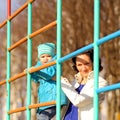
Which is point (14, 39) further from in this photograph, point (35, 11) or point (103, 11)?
point (103, 11)

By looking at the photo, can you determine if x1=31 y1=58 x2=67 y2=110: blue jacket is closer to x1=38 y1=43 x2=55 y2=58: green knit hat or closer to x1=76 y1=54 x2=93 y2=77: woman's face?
x1=38 y1=43 x2=55 y2=58: green knit hat

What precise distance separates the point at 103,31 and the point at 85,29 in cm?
40

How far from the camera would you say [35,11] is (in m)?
10.8

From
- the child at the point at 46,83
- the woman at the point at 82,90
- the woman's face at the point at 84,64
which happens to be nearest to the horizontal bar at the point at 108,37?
the woman at the point at 82,90

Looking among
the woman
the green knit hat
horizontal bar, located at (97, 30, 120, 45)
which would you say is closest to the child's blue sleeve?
the green knit hat

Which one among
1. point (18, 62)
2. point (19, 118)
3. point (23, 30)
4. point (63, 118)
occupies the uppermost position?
point (23, 30)

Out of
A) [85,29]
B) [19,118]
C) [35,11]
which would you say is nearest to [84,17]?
[85,29]

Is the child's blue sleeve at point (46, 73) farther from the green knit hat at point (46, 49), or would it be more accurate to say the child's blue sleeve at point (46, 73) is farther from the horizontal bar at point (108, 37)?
the horizontal bar at point (108, 37)

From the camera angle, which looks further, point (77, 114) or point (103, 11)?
point (103, 11)

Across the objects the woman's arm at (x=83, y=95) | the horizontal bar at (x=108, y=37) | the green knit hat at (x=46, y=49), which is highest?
the green knit hat at (x=46, y=49)

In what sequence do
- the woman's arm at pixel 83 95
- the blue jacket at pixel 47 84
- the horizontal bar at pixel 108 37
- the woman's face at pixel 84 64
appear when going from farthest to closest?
the blue jacket at pixel 47 84 → the woman's face at pixel 84 64 → the woman's arm at pixel 83 95 → the horizontal bar at pixel 108 37

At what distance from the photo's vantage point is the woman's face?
9.62 ft

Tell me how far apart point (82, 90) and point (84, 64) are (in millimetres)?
171

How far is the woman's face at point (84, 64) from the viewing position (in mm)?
2932
